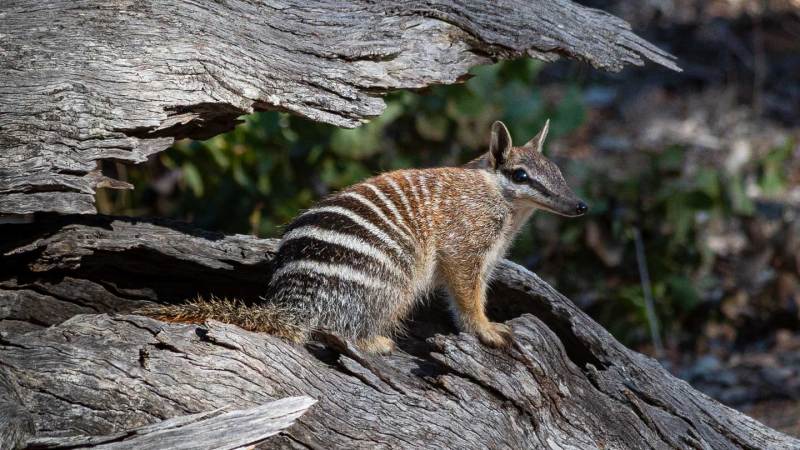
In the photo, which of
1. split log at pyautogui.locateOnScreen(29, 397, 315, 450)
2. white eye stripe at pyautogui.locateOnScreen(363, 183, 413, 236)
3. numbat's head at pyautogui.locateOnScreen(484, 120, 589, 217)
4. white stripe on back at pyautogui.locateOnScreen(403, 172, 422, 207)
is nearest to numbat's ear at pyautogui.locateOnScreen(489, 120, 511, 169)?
numbat's head at pyautogui.locateOnScreen(484, 120, 589, 217)

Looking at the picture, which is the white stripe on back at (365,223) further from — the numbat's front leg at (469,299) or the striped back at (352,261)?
the numbat's front leg at (469,299)

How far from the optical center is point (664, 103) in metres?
11.5

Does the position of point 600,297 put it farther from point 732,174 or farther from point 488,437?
point 488,437

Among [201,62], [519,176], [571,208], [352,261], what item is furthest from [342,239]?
[571,208]

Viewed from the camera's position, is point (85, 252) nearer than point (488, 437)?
No

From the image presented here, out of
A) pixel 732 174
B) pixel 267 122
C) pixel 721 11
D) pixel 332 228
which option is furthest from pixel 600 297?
pixel 721 11

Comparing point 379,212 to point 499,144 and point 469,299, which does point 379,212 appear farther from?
point 499,144

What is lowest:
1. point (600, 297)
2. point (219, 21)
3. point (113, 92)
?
point (600, 297)

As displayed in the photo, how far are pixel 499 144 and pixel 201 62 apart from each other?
161 centimetres

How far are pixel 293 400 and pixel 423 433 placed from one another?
1.95 feet

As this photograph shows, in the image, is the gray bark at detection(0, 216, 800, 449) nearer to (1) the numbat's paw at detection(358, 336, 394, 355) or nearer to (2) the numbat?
(1) the numbat's paw at detection(358, 336, 394, 355)

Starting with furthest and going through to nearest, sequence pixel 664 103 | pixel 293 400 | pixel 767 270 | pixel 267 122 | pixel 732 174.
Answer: pixel 664 103 → pixel 767 270 → pixel 732 174 → pixel 267 122 → pixel 293 400

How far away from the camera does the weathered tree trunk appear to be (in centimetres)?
387

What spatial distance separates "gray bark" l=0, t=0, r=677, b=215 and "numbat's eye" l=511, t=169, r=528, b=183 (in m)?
0.60
